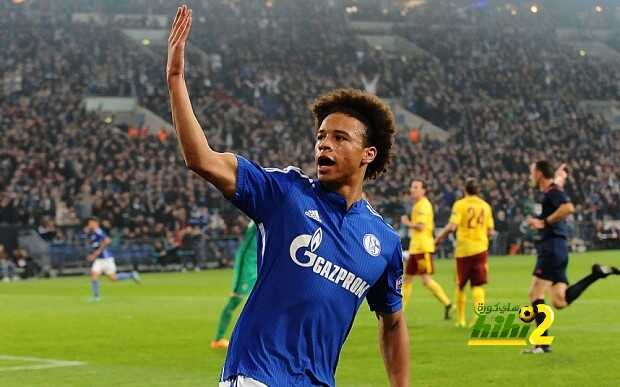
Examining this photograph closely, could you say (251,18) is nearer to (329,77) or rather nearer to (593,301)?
(329,77)

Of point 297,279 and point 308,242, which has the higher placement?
point 308,242

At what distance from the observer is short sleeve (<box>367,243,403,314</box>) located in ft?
17.1

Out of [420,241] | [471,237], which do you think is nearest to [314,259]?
[471,237]

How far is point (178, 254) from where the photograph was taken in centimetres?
3988

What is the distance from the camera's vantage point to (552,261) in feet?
47.4

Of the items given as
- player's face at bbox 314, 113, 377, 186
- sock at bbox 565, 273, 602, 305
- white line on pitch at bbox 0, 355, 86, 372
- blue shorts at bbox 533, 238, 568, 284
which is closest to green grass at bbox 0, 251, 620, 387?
white line on pitch at bbox 0, 355, 86, 372

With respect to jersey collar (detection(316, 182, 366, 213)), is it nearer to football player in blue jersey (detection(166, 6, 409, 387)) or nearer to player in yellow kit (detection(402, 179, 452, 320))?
football player in blue jersey (detection(166, 6, 409, 387))

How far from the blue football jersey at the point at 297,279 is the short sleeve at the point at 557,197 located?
960 centimetres

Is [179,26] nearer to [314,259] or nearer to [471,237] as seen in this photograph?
[314,259]

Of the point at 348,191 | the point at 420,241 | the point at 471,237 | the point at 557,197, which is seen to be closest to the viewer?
the point at 348,191

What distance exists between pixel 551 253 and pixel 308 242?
10.2 m

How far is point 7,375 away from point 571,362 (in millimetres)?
6335

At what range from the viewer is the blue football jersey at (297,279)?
15.4ft

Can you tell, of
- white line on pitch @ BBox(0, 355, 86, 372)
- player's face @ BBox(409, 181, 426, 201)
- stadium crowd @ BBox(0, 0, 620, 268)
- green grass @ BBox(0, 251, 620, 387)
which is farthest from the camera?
stadium crowd @ BBox(0, 0, 620, 268)
